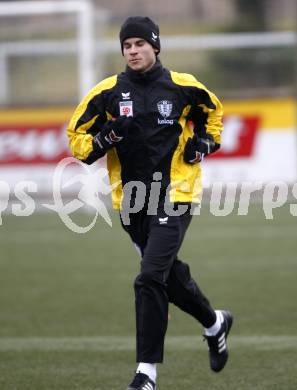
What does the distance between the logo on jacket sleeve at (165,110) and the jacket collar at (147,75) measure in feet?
0.47

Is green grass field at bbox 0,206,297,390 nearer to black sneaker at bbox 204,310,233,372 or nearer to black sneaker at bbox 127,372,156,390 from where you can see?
black sneaker at bbox 204,310,233,372

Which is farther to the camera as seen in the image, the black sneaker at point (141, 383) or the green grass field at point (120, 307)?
the green grass field at point (120, 307)

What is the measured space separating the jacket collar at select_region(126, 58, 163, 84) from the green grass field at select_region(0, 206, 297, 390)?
169 cm

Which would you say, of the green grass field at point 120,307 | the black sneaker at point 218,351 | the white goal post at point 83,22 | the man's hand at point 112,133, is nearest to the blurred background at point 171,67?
the white goal post at point 83,22

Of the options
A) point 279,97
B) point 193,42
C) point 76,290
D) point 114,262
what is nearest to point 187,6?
point 193,42

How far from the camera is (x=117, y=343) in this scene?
23.1 ft

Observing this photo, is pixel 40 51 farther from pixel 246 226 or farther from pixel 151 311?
pixel 151 311

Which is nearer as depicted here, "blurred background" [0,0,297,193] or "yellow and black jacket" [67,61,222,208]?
"yellow and black jacket" [67,61,222,208]

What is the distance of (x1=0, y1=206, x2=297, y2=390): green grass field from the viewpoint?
6.12 m

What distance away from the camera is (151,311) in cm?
550

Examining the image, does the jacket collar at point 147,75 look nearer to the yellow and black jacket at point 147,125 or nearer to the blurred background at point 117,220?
the yellow and black jacket at point 147,125

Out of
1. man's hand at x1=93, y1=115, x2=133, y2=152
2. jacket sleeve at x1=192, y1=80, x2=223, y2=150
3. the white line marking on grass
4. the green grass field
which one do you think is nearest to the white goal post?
the green grass field

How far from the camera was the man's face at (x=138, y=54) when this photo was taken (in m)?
5.71

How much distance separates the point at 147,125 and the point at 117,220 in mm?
8994
